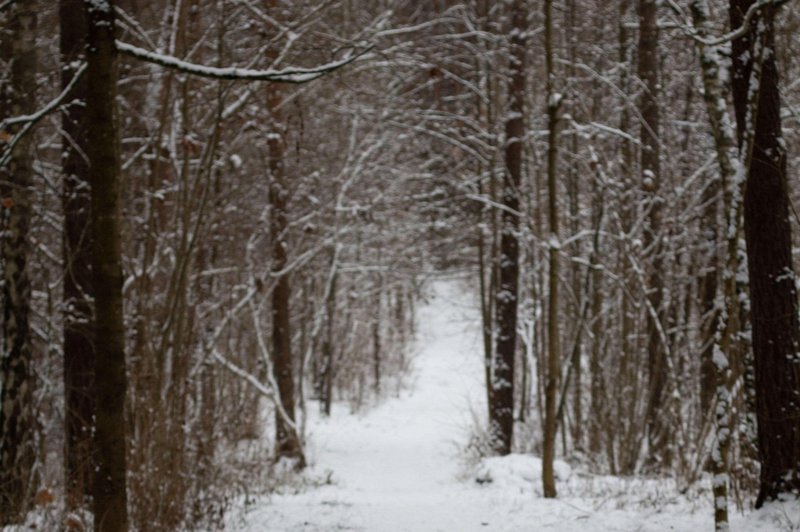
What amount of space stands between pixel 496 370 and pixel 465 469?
1725mm

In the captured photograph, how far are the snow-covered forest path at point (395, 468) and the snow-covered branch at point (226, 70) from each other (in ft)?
14.4

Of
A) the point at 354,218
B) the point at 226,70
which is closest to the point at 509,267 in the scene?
the point at 354,218

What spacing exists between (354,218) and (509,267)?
3944mm

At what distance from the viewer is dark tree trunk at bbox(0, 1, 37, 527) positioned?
6.49m

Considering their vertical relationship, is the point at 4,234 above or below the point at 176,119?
below

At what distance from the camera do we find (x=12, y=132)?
6.70 m

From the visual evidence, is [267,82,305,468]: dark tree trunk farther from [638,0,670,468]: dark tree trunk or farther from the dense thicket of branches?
[638,0,670,468]: dark tree trunk

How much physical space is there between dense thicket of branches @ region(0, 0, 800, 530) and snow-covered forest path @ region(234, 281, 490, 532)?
2.79ft

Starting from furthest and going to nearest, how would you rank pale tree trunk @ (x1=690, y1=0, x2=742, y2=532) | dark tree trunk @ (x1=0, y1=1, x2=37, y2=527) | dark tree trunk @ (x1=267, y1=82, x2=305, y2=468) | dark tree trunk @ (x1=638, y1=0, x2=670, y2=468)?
dark tree trunk @ (x1=267, y1=82, x2=305, y2=468) → dark tree trunk @ (x1=638, y1=0, x2=670, y2=468) → dark tree trunk @ (x1=0, y1=1, x2=37, y2=527) → pale tree trunk @ (x1=690, y1=0, x2=742, y2=532)

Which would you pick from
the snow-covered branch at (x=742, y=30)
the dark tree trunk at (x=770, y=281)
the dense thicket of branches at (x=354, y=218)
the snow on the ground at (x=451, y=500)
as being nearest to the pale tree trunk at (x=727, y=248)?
the dense thicket of branches at (x=354, y=218)

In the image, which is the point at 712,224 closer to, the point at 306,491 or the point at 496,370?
the point at 496,370

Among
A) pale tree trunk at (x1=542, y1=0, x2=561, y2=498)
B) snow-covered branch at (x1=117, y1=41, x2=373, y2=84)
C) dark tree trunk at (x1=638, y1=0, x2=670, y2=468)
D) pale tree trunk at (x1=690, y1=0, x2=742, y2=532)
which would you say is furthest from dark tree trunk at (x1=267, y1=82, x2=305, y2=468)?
pale tree trunk at (x1=690, y1=0, x2=742, y2=532)

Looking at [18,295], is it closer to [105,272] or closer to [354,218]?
[105,272]

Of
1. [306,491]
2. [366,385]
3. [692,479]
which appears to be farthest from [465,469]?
[366,385]
